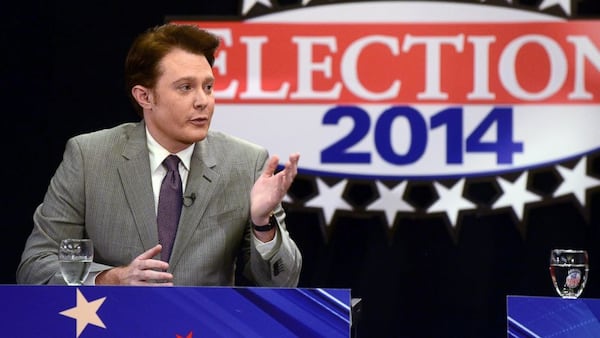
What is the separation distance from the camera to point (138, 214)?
274cm

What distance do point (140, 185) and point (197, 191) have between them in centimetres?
15

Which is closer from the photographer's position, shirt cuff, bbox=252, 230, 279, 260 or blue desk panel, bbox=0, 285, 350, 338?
blue desk panel, bbox=0, 285, 350, 338

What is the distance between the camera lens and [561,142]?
3922 mm

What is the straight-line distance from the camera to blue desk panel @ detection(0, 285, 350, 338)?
76.7 inches

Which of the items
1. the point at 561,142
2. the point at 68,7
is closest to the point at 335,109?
the point at 561,142

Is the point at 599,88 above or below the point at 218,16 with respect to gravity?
below

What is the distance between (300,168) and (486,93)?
2.46ft

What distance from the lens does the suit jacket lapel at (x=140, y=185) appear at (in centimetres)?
273

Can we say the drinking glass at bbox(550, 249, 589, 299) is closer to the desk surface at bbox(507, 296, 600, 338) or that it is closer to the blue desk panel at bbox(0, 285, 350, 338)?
the desk surface at bbox(507, 296, 600, 338)

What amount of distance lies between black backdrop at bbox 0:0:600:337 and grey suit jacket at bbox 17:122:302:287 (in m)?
1.21

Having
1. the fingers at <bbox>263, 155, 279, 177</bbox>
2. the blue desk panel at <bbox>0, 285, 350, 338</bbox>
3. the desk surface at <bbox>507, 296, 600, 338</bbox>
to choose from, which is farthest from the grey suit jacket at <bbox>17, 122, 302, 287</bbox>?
the desk surface at <bbox>507, 296, 600, 338</bbox>

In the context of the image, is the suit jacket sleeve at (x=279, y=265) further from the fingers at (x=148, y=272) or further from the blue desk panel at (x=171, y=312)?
the blue desk panel at (x=171, y=312)

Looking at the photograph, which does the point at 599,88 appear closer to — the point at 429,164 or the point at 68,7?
the point at 429,164

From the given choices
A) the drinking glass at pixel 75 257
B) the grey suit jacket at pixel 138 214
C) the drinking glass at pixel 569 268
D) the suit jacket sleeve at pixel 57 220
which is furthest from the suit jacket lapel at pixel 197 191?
the drinking glass at pixel 569 268
